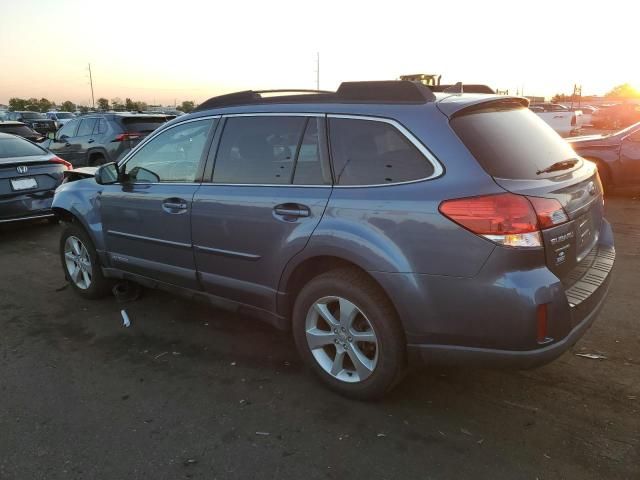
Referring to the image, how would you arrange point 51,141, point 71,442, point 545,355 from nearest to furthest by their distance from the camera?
point 545,355
point 71,442
point 51,141

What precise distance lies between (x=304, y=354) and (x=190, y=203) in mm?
1353

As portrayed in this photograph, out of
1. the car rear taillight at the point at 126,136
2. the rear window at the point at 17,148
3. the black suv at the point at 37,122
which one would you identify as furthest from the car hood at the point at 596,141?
the black suv at the point at 37,122

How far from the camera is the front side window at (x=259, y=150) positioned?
3316mm

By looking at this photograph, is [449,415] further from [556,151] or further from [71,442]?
[71,442]

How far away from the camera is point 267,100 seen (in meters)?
3.57

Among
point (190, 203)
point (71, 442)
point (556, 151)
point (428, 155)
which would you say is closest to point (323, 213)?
point (428, 155)

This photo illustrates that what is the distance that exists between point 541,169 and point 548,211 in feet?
1.26

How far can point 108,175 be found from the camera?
4.47m

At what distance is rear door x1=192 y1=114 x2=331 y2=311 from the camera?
3148 millimetres

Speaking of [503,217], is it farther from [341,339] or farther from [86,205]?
[86,205]

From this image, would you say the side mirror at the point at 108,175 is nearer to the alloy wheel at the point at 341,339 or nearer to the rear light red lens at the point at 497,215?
the alloy wheel at the point at 341,339

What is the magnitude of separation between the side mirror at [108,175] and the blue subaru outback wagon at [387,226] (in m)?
0.61

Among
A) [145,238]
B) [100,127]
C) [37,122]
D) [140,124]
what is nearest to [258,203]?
[145,238]

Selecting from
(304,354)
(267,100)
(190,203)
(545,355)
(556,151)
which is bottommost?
(304,354)
